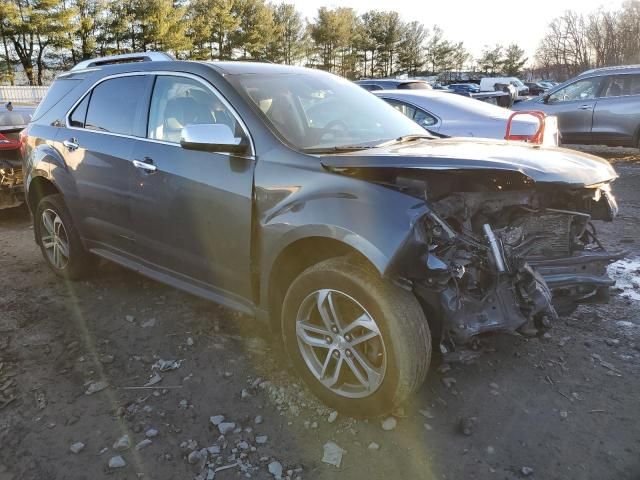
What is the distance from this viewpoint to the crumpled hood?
2.50 m

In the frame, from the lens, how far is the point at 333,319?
2.75 metres

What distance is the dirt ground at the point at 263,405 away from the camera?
8.14 feet

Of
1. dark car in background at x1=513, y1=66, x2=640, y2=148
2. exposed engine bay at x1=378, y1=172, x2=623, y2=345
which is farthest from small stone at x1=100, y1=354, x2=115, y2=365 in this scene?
dark car in background at x1=513, y1=66, x2=640, y2=148

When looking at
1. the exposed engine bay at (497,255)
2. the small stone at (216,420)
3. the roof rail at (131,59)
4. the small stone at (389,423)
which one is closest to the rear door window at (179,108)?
the roof rail at (131,59)

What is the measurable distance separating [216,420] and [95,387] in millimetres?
829

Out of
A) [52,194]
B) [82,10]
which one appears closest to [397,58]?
[82,10]

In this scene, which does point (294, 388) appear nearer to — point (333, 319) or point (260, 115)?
point (333, 319)

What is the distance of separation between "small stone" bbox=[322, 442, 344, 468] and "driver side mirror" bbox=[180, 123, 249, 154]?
1.63 metres

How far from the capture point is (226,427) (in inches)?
108

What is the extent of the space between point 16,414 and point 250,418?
4.15ft

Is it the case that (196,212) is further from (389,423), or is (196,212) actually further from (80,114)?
(80,114)

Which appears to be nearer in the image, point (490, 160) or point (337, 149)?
point (490, 160)

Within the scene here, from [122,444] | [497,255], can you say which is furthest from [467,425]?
[122,444]

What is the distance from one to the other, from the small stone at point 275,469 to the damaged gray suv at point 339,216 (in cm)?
46
